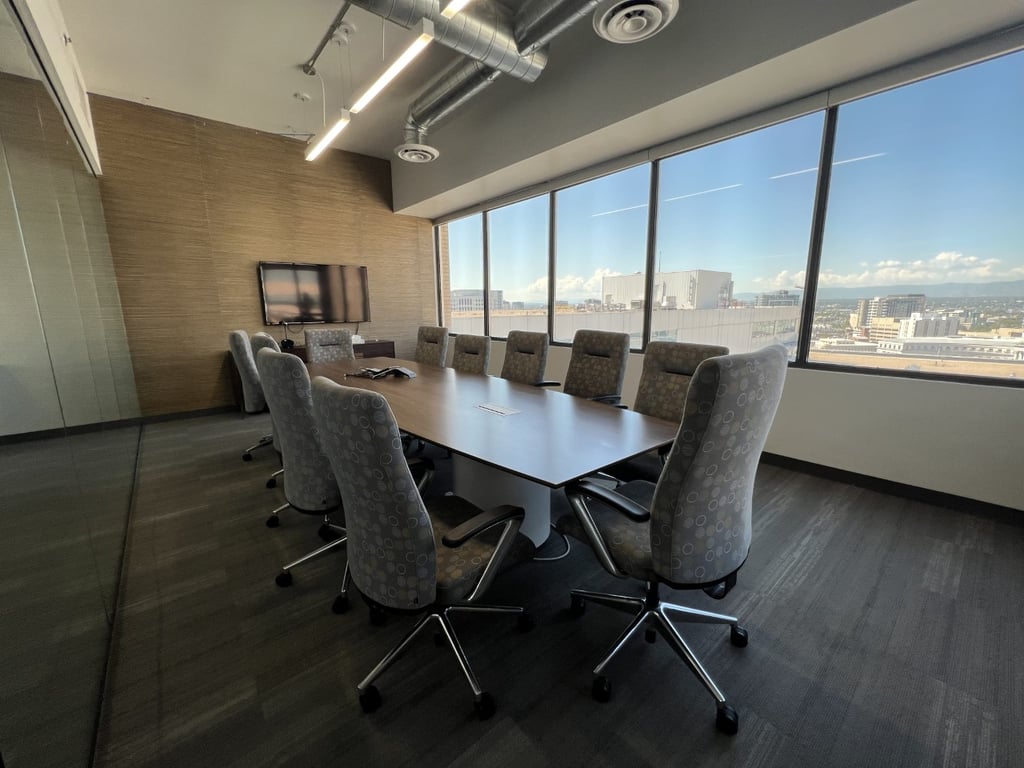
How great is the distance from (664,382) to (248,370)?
332 centimetres

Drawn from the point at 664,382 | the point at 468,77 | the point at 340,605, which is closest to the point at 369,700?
the point at 340,605

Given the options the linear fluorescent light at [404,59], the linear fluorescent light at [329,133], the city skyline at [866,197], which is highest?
the linear fluorescent light at [329,133]

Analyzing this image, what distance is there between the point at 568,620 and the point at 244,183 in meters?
5.96

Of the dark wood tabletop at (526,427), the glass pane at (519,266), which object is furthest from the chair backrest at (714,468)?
the glass pane at (519,266)

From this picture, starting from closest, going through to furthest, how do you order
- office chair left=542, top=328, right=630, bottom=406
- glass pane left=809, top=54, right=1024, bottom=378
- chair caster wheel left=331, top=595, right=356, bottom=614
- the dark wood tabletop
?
the dark wood tabletop < chair caster wheel left=331, top=595, right=356, bottom=614 < glass pane left=809, top=54, right=1024, bottom=378 < office chair left=542, top=328, right=630, bottom=406

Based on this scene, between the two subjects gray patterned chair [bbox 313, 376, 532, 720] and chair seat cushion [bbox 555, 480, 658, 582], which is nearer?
gray patterned chair [bbox 313, 376, 532, 720]

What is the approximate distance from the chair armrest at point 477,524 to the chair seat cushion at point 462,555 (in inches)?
3.2

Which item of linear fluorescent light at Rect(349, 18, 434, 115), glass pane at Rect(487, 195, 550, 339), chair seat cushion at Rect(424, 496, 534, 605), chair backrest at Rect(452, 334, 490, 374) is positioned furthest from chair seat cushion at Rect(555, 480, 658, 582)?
glass pane at Rect(487, 195, 550, 339)

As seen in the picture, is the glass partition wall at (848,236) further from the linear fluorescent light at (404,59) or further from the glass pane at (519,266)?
the linear fluorescent light at (404,59)

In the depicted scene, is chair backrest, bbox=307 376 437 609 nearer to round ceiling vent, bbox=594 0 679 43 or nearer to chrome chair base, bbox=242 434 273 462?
round ceiling vent, bbox=594 0 679 43

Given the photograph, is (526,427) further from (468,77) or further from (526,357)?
(468,77)

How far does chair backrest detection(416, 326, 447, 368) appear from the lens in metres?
4.18

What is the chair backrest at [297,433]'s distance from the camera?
1.71 m

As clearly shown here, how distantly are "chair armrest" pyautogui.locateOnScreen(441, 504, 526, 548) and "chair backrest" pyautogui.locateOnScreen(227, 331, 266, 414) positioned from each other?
9.78ft
